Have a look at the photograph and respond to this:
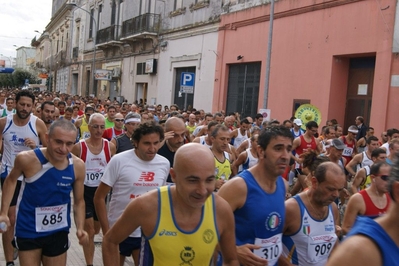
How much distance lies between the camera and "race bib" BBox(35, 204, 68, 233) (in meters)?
4.55

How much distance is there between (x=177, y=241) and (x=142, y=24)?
29.2m

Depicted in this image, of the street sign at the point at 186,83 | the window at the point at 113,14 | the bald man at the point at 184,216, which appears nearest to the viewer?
the bald man at the point at 184,216

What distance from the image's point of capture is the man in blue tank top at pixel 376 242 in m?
1.78

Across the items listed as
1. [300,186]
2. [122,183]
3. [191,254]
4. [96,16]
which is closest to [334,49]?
[300,186]

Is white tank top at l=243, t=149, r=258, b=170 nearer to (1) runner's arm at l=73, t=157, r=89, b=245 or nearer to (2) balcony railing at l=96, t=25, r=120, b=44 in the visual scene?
(1) runner's arm at l=73, t=157, r=89, b=245

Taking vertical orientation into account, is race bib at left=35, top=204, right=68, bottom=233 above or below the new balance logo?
below

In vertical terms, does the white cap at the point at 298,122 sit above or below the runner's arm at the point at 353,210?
above

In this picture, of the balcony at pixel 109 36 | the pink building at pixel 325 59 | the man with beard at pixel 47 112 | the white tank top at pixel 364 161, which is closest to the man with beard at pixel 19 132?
the man with beard at pixel 47 112

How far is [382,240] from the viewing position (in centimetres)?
181

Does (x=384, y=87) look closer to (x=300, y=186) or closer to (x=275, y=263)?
(x=300, y=186)

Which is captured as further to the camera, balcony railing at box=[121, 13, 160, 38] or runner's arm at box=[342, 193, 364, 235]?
balcony railing at box=[121, 13, 160, 38]

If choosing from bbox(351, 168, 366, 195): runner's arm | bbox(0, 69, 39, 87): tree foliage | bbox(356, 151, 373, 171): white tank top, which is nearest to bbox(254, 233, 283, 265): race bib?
bbox(351, 168, 366, 195): runner's arm

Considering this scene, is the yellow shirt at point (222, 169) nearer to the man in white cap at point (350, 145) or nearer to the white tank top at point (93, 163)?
the white tank top at point (93, 163)

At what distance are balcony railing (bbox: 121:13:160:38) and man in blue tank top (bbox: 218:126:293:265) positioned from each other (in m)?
26.8
